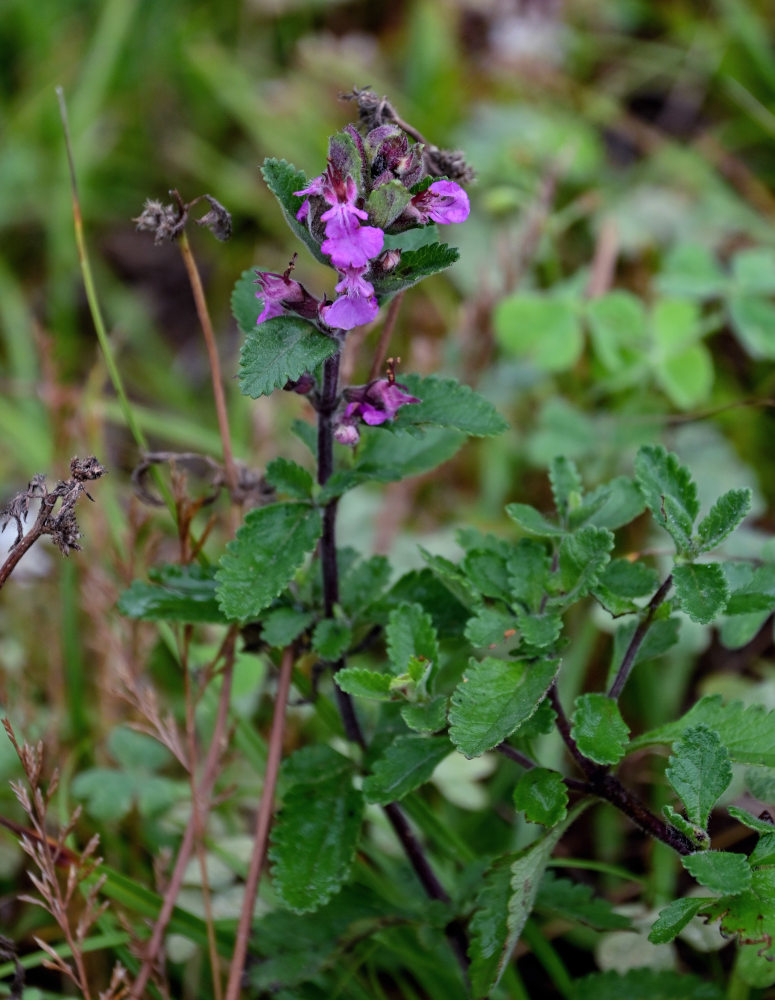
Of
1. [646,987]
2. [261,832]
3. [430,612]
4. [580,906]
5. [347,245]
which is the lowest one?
[646,987]

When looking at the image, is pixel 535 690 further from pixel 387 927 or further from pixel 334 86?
pixel 334 86

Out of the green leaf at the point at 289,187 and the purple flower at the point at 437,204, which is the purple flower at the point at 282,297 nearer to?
the green leaf at the point at 289,187

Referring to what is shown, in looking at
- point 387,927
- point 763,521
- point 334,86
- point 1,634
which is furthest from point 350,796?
point 334,86

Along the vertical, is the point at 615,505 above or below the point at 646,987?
above

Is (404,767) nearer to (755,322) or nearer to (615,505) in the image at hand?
(615,505)

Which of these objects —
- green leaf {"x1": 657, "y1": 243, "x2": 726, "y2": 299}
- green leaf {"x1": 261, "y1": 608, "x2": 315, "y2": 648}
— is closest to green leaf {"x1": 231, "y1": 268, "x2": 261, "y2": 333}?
green leaf {"x1": 261, "y1": 608, "x2": 315, "y2": 648}

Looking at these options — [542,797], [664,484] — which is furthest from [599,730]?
[664,484]
